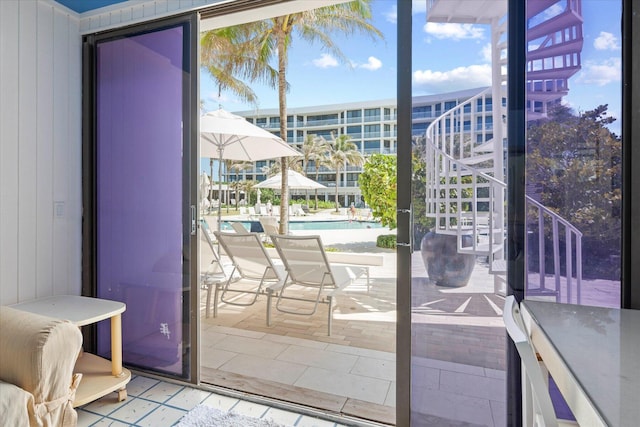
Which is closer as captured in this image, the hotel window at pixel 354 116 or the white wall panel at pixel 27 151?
the white wall panel at pixel 27 151

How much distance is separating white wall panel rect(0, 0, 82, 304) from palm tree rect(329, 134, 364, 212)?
34.0 ft

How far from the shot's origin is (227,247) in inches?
141

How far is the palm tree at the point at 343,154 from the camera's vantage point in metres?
12.6

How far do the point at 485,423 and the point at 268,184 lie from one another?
6602mm

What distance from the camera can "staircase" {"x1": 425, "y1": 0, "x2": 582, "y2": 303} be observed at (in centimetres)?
149

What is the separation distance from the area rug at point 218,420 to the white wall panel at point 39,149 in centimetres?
124

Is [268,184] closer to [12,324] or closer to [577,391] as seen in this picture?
[12,324]

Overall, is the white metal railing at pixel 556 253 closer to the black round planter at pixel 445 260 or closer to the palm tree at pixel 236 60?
the black round planter at pixel 445 260

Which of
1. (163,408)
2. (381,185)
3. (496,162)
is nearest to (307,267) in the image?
(163,408)

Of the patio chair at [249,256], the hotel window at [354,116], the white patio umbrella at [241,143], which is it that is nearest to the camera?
the patio chair at [249,256]

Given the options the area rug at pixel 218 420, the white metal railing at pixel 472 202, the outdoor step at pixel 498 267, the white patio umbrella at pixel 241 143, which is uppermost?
the white patio umbrella at pixel 241 143

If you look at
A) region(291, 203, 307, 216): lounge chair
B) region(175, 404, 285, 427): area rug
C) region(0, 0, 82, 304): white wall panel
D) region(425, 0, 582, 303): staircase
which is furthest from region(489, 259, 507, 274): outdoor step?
region(291, 203, 307, 216): lounge chair

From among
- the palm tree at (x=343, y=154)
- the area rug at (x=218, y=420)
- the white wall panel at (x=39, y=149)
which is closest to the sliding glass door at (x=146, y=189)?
the white wall panel at (x=39, y=149)

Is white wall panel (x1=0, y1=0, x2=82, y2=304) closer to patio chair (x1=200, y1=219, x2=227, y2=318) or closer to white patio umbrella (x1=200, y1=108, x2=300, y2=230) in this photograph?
patio chair (x1=200, y1=219, x2=227, y2=318)
